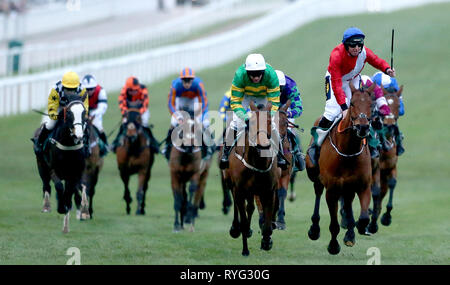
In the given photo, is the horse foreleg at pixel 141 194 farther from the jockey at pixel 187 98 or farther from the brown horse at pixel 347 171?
the brown horse at pixel 347 171

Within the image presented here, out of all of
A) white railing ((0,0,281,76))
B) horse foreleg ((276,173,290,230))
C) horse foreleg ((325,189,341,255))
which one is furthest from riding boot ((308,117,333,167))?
white railing ((0,0,281,76))

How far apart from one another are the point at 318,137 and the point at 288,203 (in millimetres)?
8623

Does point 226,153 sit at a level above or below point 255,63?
below

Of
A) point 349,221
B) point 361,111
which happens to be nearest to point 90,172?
point 349,221

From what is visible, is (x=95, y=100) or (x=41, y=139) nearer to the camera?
(x=41, y=139)

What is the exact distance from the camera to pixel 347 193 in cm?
1434

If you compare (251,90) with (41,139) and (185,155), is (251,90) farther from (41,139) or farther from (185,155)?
(185,155)

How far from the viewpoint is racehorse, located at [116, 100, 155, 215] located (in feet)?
67.6

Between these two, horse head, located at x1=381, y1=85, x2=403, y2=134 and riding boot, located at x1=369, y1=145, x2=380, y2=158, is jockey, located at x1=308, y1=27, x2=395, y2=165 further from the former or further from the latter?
horse head, located at x1=381, y1=85, x2=403, y2=134

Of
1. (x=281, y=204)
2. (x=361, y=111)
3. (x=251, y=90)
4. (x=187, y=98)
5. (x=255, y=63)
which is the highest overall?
(x=255, y=63)

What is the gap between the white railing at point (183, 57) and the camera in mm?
35812

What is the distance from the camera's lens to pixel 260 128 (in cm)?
1338

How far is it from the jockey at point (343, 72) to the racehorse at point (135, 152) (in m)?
6.10
